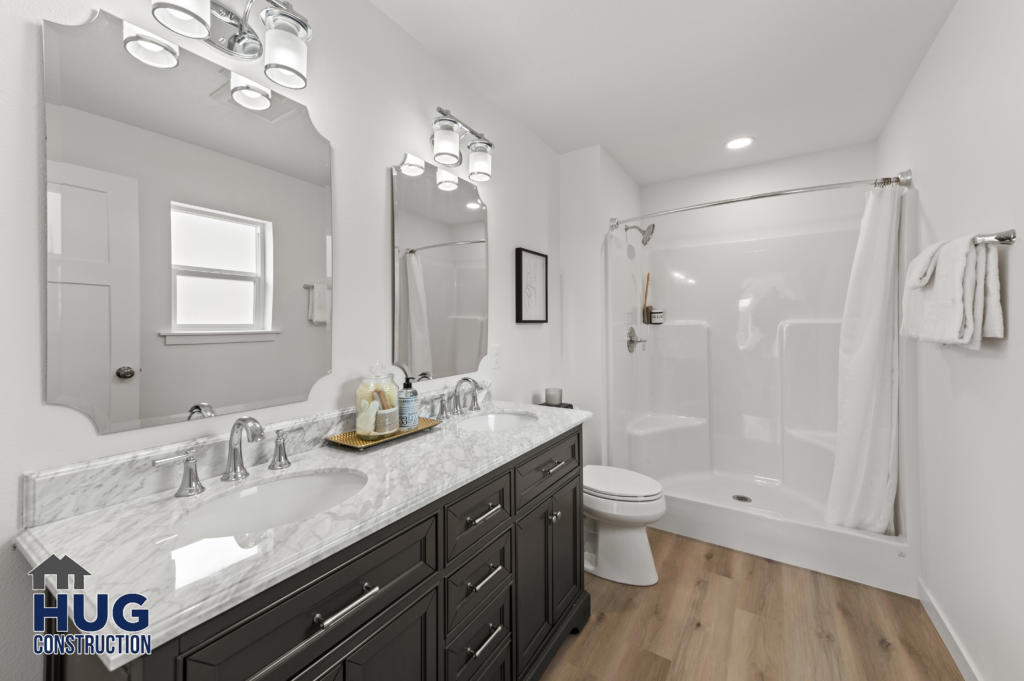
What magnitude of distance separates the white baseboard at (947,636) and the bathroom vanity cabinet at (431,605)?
1.34 meters

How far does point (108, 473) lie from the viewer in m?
0.91

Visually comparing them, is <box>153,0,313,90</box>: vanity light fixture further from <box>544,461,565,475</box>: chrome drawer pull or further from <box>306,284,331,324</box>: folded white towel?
<box>544,461,565,475</box>: chrome drawer pull

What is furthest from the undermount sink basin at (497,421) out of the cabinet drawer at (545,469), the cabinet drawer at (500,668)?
the cabinet drawer at (500,668)

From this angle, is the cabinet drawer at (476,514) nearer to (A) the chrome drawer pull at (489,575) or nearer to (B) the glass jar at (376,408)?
(A) the chrome drawer pull at (489,575)

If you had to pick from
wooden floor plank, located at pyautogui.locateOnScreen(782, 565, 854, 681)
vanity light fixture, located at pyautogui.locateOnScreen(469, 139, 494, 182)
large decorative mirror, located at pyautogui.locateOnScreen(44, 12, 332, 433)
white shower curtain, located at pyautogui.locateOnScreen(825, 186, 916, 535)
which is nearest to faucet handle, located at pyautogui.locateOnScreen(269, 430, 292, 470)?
large decorative mirror, located at pyautogui.locateOnScreen(44, 12, 332, 433)

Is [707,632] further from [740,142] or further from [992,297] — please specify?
[740,142]

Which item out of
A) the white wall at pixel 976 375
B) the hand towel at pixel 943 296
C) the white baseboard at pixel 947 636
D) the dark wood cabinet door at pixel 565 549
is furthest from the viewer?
the dark wood cabinet door at pixel 565 549

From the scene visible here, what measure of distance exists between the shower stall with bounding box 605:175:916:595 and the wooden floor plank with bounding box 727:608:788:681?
60cm

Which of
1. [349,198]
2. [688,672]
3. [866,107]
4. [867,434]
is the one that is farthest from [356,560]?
[866,107]

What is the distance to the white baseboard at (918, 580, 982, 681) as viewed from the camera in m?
1.52

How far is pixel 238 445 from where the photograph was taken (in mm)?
1070

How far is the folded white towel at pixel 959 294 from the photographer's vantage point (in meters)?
1.35

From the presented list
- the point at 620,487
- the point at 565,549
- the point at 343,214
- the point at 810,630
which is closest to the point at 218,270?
the point at 343,214

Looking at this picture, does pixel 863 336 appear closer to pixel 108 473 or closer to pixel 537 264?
pixel 537 264
